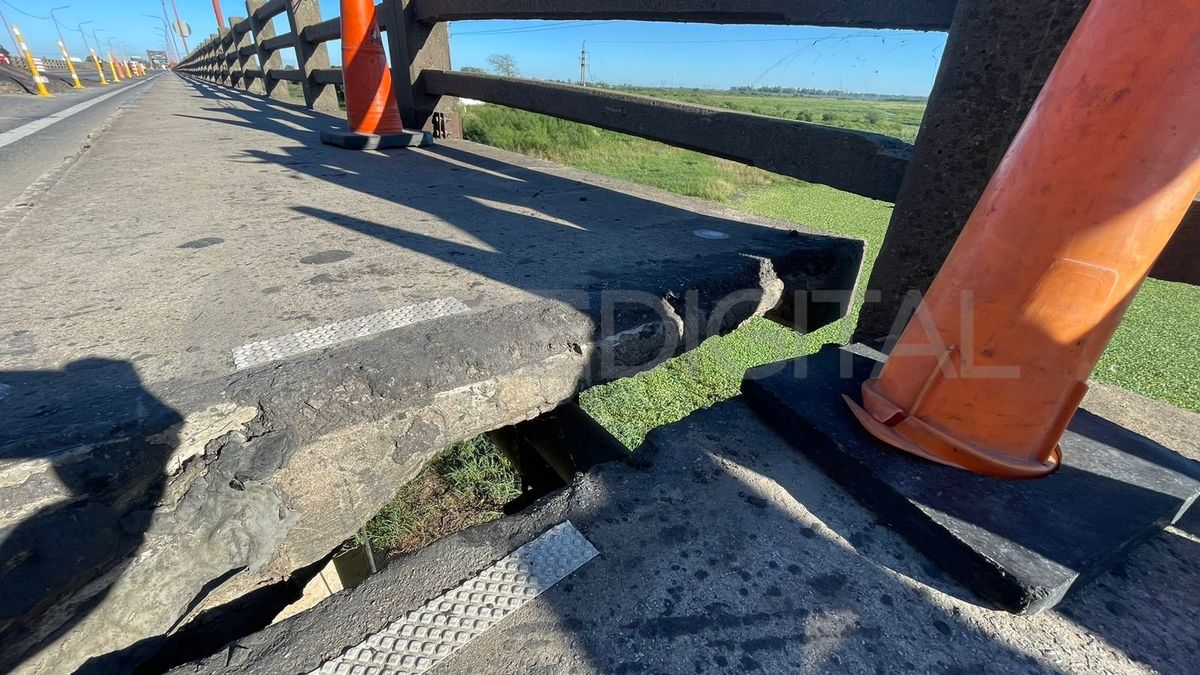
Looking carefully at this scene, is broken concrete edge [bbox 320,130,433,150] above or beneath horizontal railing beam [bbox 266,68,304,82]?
beneath

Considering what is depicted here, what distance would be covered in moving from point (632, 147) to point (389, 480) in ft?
58.0

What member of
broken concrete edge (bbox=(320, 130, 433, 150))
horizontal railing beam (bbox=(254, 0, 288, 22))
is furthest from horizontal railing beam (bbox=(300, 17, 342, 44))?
broken concrete edge (bbox=(320, 130, 433, 150))

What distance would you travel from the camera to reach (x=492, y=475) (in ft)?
10.1

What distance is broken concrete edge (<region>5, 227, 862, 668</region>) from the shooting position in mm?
800

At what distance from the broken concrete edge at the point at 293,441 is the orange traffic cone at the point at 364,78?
299 cm

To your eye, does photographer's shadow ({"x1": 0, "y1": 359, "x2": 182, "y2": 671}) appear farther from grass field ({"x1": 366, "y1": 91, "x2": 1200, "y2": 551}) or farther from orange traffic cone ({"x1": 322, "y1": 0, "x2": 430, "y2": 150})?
orange traffic cone ({"x1": 322, "y1": 0, "x2": 430, "y2": 150})

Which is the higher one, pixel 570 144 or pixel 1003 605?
pixel 1003 605

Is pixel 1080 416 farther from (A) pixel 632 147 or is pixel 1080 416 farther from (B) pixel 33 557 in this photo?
(A) pixel 632 147

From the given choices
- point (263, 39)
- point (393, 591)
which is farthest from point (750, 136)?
point (263, 39)

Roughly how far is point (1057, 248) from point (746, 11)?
1.45 metres

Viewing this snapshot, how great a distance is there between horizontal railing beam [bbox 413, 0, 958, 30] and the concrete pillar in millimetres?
196

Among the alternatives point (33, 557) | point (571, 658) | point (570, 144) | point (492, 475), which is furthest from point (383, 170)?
point (570, 144)

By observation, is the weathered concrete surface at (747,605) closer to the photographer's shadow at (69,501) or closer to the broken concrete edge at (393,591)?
the broken concrete edge at (393,591)

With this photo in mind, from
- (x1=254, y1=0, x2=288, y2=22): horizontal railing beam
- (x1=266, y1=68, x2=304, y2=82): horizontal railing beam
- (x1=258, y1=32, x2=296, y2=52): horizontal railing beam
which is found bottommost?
(x1=266, y1=68, x2=304, y2=82): horizontal railing beam
